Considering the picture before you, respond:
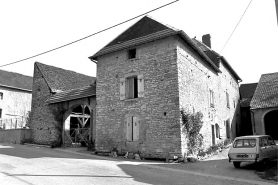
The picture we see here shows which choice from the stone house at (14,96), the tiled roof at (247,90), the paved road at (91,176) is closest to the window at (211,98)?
the paved road at (91,176)

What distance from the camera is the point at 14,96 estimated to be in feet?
98.1

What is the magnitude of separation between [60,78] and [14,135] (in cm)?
627

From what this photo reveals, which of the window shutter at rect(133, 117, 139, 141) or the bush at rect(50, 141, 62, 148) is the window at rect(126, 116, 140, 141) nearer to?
the window shutter at rect(133, 117, 139, 141)

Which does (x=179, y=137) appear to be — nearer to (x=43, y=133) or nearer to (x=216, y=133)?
(x=216, y=133)

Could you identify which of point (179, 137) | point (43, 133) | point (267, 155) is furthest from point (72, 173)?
point (43, 133)

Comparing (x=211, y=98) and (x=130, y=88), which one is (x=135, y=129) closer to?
(x=130, y=88)

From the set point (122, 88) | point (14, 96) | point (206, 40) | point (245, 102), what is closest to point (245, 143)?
point (122, 88)

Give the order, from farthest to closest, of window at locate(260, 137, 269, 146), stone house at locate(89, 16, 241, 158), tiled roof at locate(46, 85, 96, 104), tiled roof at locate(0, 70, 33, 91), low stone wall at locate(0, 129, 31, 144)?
tiled roof at locate(0, 70, 33, 91)
low stone wall at locate(0, 129, 31, 144)
tiled roof at locate(46, 85, 96, 104)
stone house at locate(89, 16, 241, 158)
window at locate(260, 137, 269, 146)

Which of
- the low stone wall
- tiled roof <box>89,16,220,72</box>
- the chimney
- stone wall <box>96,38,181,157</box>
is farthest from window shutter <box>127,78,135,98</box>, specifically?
the chimney

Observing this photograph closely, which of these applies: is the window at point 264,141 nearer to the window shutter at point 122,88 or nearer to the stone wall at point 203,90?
the stone wall at point 203,90

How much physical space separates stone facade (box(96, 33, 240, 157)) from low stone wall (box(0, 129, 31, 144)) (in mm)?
8276

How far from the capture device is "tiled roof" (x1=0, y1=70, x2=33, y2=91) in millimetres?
29284

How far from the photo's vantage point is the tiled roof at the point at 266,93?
19.9 m

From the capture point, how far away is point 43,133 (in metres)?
18.2
